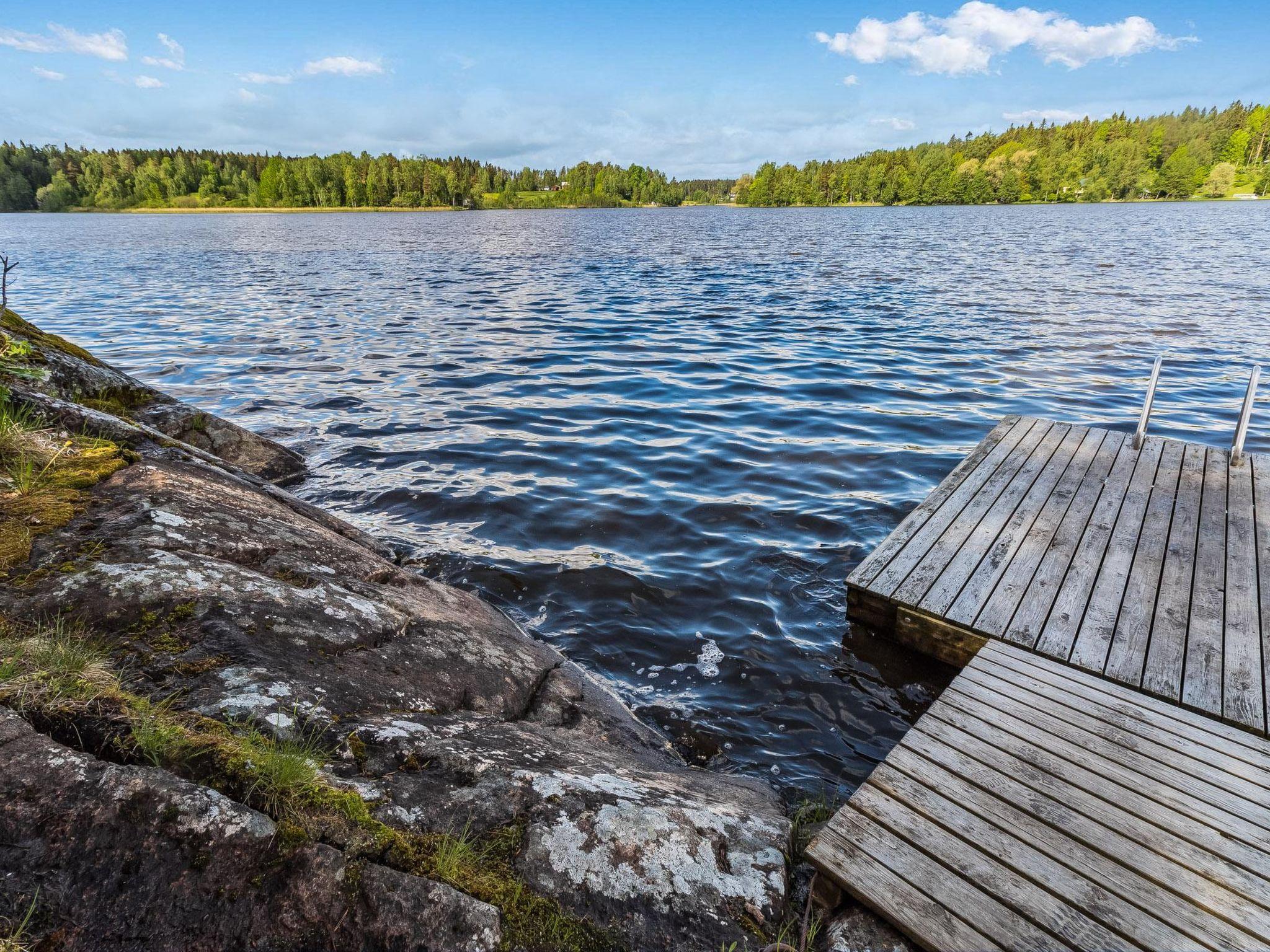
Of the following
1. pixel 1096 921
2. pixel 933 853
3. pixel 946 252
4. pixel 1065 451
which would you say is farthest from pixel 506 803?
pixel 946 252

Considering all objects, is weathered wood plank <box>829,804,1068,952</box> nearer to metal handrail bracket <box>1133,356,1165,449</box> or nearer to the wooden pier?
the wooden pier

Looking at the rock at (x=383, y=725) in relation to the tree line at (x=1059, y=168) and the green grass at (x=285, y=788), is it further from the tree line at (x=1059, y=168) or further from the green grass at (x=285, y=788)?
the tree line at (x=1059, y=168)

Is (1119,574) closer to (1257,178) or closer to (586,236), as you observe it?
(586,236)

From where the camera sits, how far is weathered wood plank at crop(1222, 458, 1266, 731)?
4.14m

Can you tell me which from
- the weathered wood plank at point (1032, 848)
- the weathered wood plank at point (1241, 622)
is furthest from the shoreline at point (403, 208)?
the weathered wood plank at point (1032, 848)

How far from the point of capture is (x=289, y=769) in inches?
88.8

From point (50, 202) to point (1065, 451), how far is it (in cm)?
18907

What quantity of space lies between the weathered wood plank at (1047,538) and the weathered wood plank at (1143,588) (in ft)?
1.59

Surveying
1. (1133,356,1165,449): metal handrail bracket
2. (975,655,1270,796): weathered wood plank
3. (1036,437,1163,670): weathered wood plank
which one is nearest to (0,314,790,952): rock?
(975,655,1270,796): weathered wood plank

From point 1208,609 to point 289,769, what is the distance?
631cm

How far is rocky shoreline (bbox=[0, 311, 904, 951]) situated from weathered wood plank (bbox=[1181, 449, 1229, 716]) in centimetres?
292

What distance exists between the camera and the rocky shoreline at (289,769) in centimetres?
198

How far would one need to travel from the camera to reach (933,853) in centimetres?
287

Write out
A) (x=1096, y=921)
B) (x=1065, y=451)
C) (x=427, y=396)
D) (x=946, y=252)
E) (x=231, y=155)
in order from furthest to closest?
1. (x=231, y=155)
2. (x=946, y=252)
3. (x=427, y=396)
4. (x=1065, y=451)
5. (x=1096, y=921)
